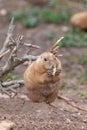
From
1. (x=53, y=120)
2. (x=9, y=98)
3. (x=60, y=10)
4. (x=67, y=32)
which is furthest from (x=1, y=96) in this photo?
(x=60, y=10)

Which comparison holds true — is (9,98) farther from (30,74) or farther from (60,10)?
(60,10)

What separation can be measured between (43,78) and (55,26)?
17.2 feet

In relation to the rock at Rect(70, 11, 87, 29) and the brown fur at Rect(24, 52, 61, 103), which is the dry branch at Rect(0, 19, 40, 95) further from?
the rock at Rect(70, 11, 87, 29)

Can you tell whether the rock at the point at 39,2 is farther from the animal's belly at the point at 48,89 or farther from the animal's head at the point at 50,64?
the animal's head at the point at 50,64

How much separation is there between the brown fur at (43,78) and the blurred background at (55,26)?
2.38 meters

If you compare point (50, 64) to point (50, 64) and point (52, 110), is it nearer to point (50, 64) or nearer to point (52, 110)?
point (50, 64)

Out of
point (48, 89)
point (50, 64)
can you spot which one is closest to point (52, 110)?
point (48, 89)

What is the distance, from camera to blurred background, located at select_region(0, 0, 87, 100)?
8188 mm

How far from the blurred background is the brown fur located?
238cm

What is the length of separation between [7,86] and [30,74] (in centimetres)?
49

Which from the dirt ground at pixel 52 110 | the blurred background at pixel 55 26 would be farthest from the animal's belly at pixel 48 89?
the blurred background at pixel 55 26

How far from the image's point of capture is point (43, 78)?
486 cm

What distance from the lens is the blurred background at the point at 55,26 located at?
819cm

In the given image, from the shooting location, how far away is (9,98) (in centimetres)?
558
